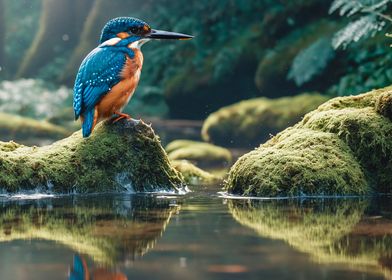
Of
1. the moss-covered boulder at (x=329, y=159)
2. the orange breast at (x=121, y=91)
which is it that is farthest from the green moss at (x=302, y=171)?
the orange breast at (x=121, y=91)

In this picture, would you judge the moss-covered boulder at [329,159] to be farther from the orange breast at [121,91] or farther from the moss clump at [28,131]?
the moss clump at [28,131]

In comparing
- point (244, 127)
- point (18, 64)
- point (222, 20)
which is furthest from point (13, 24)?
point (244, 127)

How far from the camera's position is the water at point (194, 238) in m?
4.40

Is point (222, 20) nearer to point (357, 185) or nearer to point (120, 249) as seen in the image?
point (357, 185)

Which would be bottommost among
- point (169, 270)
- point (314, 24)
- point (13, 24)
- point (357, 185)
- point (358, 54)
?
point (169, 270)

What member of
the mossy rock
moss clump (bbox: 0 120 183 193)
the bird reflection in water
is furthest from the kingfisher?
the mossy rock

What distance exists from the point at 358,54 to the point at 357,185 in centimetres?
1004

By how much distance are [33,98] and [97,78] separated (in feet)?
58.2

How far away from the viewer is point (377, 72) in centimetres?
1603

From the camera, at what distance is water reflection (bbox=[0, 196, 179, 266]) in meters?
5.14

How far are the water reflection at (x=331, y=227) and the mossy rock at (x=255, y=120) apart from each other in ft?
30.5

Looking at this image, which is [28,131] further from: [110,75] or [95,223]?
[95,223]

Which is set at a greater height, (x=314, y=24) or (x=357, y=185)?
(x=314, y=24)

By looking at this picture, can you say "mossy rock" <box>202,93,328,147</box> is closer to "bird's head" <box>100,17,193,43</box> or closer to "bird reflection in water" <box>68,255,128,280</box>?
"bird's head" <box>100,17,193,43</box>
